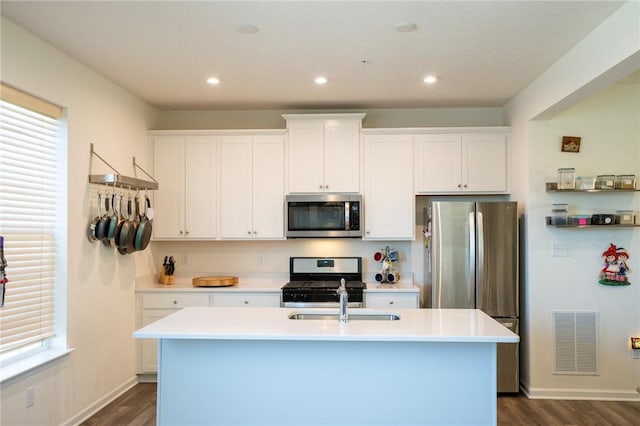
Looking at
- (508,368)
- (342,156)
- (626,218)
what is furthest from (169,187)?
(626,218)

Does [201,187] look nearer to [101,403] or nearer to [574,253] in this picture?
[101,403]

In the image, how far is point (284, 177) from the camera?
4461mm

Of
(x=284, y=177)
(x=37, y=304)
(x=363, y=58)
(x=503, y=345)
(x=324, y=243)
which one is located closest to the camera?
(x=37, y=304)

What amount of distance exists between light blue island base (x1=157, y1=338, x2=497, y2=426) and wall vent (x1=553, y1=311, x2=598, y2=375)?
1688 mm

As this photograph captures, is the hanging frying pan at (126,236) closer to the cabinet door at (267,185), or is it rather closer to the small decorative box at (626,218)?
the cabinet door at (267,185)

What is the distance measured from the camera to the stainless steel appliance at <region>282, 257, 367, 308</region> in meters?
4.13

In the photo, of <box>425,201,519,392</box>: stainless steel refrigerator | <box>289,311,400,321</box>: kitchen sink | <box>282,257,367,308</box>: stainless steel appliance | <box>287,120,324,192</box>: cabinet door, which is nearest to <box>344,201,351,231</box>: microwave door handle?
<box>287,120,324,192</box>: cabinet door

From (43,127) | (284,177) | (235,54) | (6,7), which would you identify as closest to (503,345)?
(284,177)

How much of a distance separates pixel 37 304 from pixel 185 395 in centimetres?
129

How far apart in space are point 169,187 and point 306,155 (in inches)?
55.8

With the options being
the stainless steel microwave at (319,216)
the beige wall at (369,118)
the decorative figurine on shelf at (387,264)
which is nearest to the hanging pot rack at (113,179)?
the beige wall at (369,118)

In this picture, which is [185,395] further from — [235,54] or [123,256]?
[235,54]

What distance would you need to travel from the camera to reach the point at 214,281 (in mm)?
4336

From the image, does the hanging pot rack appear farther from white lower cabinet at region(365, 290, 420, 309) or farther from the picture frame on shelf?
the picture frame on shelf
